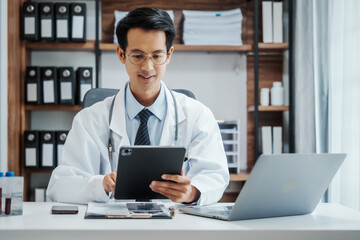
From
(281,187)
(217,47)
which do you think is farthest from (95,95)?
(217,47)

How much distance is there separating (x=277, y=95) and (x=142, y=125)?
66.7 inches

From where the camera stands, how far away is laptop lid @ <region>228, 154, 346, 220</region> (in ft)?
3.45

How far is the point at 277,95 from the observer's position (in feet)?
10.5

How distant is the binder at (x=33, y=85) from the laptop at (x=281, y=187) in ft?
6.66

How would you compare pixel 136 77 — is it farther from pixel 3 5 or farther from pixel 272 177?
pixel 3 5

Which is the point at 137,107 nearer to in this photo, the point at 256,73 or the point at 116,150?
the point at 116,150

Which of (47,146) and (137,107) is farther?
(47,146)

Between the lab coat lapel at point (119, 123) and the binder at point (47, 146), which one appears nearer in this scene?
the lab coat lapel at point (119, 123)

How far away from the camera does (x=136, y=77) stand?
5.53ft

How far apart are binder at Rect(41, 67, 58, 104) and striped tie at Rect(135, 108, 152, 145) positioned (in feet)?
4.75

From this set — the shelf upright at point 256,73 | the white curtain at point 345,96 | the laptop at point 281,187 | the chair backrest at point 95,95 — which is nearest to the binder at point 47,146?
the chair backrest at point 95,95

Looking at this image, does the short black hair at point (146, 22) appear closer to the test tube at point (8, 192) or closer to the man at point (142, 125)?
the man at point (142, 125)

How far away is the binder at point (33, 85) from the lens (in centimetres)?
300

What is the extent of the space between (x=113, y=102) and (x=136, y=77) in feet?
0.43
